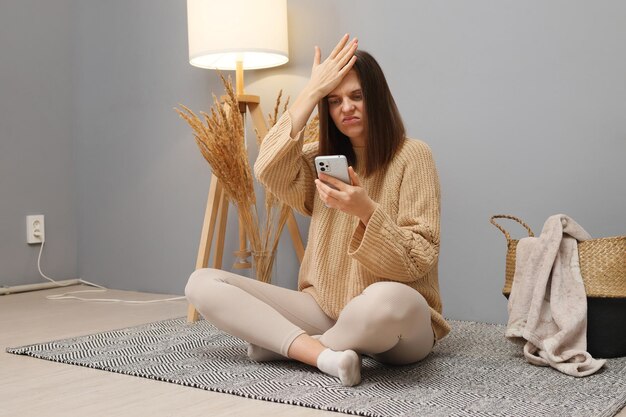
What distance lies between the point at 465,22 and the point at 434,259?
981 millimetres

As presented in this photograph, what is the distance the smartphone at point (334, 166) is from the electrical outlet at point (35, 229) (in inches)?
81.5

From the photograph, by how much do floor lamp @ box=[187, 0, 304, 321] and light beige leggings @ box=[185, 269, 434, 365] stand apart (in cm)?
69

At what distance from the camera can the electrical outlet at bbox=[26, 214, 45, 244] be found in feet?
10.9

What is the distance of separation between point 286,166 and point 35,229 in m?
1.86

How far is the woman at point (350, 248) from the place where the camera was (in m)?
1.61

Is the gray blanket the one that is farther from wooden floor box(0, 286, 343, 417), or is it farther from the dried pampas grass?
the dried pampas grass

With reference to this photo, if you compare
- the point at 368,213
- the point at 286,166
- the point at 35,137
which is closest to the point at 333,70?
the point at 286,166

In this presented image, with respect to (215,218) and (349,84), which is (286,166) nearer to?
(349,84)

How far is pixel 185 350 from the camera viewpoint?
79.3 inches

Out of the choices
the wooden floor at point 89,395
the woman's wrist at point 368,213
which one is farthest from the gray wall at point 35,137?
the woman's wrist at point 368,213

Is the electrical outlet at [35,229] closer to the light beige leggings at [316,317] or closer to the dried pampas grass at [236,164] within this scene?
the dried pampas grass at [236,164]

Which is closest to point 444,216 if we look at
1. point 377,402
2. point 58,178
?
point 377,402

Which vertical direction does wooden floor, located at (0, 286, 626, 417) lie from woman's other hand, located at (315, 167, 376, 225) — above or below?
below

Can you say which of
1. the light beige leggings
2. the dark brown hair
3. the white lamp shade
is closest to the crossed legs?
the light beige leggings
